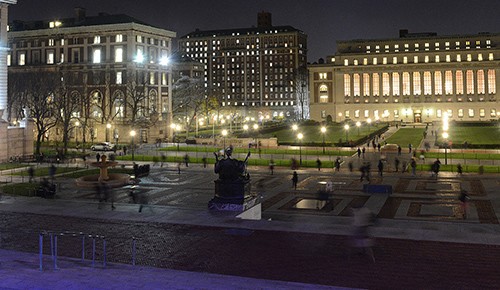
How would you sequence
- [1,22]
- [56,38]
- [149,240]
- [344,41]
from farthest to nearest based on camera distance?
1. [344,41]
2. [56,38]
3. [1,22]
4. [149,240]

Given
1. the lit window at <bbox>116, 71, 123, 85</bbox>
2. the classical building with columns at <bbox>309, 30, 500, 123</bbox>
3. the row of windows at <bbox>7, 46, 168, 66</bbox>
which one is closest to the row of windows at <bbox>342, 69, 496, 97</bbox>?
the classical building with columns at <bbox>309, 30, 500, 123</bbox>

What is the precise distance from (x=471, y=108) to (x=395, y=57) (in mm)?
26434

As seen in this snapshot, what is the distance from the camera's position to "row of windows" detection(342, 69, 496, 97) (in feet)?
493

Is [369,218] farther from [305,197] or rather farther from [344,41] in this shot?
[344,41]

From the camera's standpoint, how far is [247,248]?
18.4 meters

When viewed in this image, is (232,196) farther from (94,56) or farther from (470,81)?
(470,81)

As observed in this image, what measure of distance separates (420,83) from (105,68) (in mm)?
99755

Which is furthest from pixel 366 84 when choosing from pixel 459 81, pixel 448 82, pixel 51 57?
pixel 51 57

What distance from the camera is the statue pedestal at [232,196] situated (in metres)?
24.2

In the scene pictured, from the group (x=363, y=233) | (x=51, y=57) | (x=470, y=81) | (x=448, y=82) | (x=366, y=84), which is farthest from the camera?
(x=366, y=84)

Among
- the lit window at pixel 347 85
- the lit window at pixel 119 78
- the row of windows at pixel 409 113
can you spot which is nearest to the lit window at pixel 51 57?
the lit window at pixel 119 78

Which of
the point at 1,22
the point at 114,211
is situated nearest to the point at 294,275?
the point at 114,211

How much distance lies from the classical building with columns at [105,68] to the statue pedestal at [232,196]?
6186 centimetres

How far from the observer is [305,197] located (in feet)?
116
